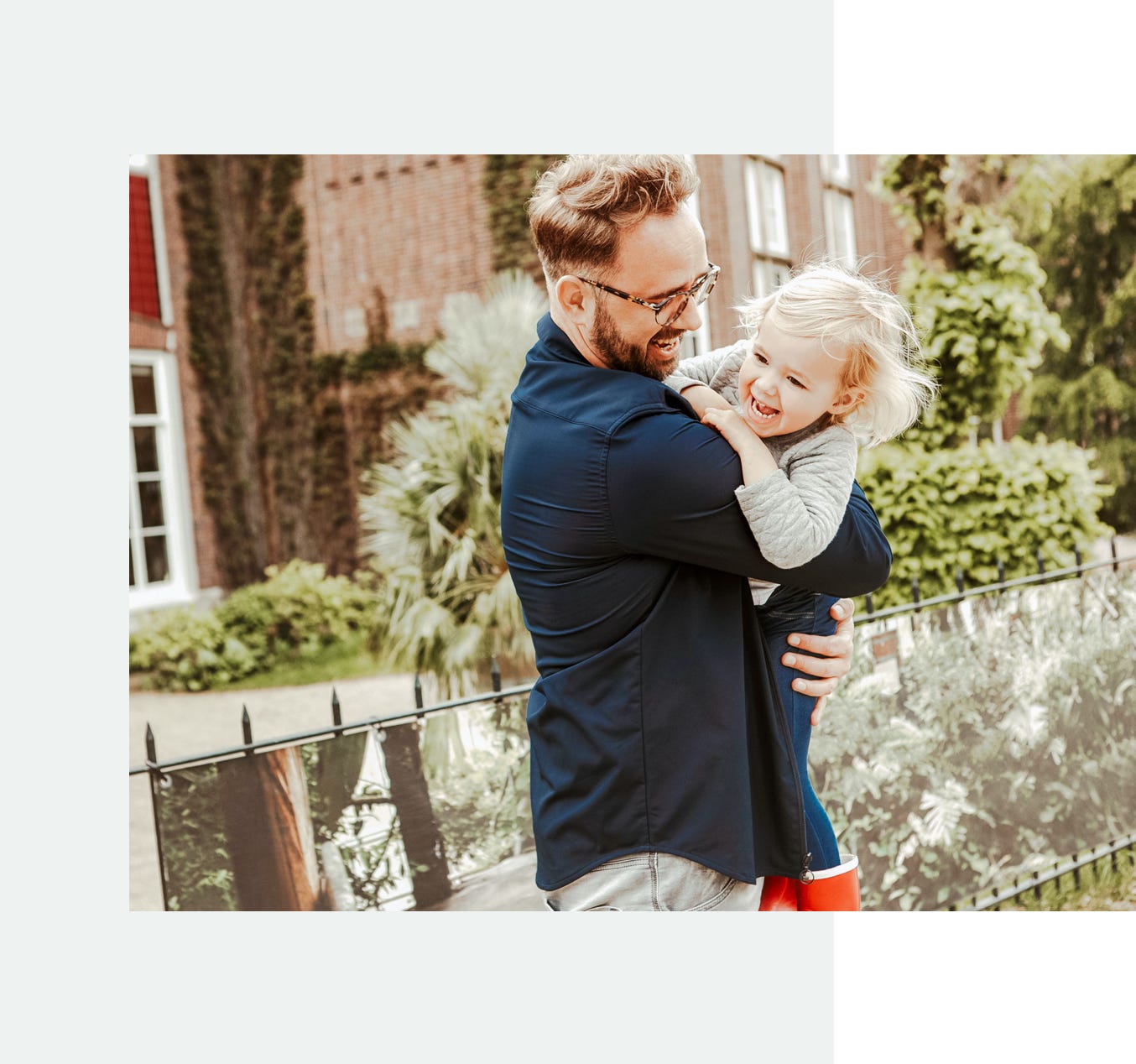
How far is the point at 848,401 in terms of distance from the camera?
1736mm

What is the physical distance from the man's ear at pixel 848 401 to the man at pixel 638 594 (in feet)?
0.45

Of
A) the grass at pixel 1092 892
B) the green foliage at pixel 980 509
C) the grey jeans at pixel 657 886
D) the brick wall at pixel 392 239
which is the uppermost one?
the brick wall at pixel 392 239

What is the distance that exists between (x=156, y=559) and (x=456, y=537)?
256 centimetres

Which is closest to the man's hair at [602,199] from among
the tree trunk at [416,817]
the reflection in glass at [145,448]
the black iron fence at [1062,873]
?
the tree trunk at [416,817]

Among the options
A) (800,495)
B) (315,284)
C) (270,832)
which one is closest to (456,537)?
(270,832)

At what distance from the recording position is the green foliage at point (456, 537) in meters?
5.43

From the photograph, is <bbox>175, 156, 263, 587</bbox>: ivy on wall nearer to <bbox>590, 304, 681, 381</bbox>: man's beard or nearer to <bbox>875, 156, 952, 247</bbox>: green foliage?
<bbox>875, 156, 952, 247</bbox>: green foliage

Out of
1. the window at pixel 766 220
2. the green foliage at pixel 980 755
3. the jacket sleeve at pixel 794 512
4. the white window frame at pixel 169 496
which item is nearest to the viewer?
the jacket sleeve at pixel 794 512

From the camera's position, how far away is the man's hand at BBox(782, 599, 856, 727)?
1.73 meters

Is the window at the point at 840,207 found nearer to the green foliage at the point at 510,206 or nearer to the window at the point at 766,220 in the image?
the window at the point at 766,220

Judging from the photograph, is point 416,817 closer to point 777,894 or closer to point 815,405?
point 777,894

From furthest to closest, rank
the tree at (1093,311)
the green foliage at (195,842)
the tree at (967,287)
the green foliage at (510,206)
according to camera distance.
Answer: the green foliage at (510,206) → the tree at (967,287) → the tree at (1093,311) → the green foliage at (195,842)

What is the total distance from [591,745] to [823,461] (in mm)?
570

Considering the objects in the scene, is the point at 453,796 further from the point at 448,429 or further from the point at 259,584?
the point at 259,584
